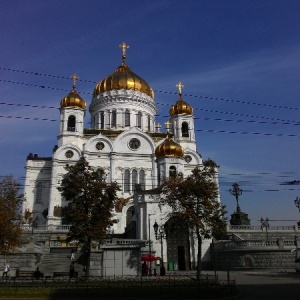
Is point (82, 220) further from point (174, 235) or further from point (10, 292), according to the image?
point (174, 235)

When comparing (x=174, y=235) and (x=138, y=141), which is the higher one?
(x=138, y=141)

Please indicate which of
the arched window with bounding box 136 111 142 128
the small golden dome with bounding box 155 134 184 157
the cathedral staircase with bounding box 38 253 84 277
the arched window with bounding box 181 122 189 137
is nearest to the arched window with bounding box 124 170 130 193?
the arched window with bounding box 136 111 142 128

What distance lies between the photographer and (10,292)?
13.1 metres

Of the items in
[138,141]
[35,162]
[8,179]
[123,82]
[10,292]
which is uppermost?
[123,82]

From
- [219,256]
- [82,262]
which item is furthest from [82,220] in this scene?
[219,256]

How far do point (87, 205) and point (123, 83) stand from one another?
34052 mm

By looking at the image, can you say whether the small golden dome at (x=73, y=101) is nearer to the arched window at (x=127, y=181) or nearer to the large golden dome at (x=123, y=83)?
the large golden dome at (x=123, y=83)

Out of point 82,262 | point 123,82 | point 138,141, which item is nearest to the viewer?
point 82,262

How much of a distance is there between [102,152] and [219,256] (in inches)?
835

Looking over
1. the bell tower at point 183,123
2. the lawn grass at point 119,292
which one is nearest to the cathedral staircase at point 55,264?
the lawn grass at point 119,292

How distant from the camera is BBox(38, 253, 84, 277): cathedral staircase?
23.8 m

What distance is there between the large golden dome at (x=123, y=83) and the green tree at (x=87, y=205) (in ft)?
105

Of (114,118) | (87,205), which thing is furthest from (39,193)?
(87,205)

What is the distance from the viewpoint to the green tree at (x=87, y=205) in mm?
19531
